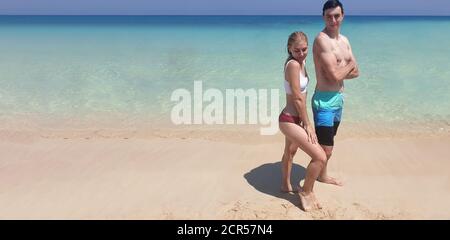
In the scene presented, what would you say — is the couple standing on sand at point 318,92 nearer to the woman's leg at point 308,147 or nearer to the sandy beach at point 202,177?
the woman's leg at point 308,147

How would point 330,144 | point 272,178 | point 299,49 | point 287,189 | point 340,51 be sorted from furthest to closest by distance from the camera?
1. point 272,178
2. point 287,189
3. point 330,144
4. point 340,51
5. point 299,49

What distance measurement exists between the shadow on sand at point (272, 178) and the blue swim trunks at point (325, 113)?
2.33ft

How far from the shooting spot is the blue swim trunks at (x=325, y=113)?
4188 millimetres

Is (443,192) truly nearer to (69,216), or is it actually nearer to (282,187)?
(282,187)

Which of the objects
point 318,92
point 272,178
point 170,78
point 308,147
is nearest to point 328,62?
point 318,92

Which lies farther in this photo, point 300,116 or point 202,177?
point 202,177

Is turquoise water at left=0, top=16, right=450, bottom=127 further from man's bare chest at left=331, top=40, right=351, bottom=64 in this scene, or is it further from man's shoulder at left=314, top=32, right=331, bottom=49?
man's shoulder at left=314, top=32, right=331, bottom=49

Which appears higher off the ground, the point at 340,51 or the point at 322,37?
the point at 322,37

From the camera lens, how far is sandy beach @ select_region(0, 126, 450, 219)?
4.27m

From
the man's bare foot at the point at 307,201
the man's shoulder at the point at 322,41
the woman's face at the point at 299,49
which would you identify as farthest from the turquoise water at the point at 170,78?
the woman's face at the point at 299,49

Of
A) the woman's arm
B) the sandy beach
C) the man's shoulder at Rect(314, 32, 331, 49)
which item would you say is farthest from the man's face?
the sandy beach

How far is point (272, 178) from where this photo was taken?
503cm

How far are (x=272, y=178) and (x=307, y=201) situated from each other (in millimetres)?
851

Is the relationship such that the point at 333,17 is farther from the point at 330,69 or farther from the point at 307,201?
the point at 307,201
